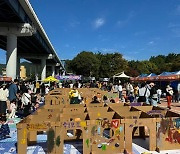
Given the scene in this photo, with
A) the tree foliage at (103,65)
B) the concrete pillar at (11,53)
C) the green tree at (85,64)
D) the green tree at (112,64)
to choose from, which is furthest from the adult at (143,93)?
the green tree at (85,64)

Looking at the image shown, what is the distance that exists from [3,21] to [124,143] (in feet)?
82.7

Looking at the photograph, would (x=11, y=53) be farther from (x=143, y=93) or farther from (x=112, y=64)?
(x=112, y=64)

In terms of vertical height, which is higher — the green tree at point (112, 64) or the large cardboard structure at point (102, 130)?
the green tree at point (112, 64)

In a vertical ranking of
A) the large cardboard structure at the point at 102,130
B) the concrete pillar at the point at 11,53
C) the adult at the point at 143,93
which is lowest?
the large cardboard structure at the point at 102,130

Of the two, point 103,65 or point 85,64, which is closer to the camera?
point 103,65

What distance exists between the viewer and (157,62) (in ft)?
422

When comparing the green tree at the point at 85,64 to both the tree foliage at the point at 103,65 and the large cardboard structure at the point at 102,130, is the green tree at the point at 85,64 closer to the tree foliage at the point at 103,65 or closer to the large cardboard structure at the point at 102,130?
the tree foliage at the point at 103,65

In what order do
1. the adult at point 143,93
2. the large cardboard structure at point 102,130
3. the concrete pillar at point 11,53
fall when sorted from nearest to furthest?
the large cardboard structure at point 102,130 → the adult at point 143,93 → the concrete pillar at point 11,53

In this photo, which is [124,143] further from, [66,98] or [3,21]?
[3,21]

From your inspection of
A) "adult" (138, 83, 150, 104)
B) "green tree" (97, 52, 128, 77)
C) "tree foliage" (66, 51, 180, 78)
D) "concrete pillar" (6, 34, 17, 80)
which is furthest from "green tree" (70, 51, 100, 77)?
"adult" (138, 83, 150, 104)

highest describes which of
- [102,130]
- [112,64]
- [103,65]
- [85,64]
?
[85,64]

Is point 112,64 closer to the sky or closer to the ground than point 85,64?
closer to the ground

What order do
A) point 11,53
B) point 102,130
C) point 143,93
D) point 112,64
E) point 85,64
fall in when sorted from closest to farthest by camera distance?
1. point 102,130
2. point 143,93
3. point 11,53
4. point 112,64
5. point 85,64

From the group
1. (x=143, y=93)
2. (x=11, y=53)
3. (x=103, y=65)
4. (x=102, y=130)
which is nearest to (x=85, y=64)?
(x=103, y=65)
